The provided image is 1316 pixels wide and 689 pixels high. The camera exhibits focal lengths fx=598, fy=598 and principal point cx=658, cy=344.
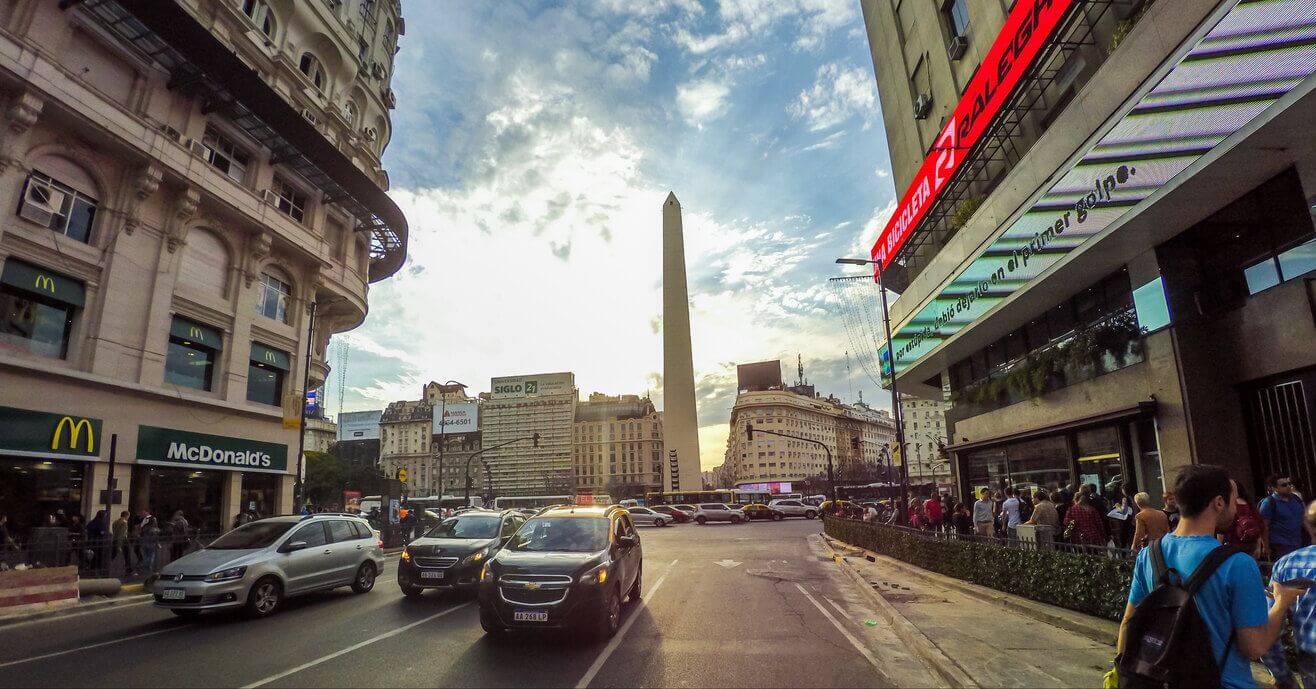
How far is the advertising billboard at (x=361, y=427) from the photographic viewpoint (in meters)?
96.6

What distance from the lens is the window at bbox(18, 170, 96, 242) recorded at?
620 inches

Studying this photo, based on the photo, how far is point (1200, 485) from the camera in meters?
2.86

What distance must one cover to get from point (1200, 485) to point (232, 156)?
92.6 ft

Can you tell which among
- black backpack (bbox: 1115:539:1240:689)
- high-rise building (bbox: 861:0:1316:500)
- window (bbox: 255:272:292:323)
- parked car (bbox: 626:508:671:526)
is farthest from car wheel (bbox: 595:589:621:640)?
parked car (bbox: 626:508:671:526)

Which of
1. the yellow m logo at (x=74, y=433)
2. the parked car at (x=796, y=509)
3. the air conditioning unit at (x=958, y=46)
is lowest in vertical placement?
the parked car at (x=796, y=509)

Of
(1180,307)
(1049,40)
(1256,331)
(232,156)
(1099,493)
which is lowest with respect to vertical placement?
(1099,493)

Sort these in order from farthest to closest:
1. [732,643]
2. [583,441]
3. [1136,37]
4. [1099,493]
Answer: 1. [583,441]
2. [1099,493]
3. [1136,37]
4. [732,643]

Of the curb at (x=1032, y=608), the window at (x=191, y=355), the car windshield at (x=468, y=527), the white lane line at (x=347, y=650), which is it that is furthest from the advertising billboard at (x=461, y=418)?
the white lane line at (x=347, y=650)

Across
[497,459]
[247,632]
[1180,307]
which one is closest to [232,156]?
[247,632]

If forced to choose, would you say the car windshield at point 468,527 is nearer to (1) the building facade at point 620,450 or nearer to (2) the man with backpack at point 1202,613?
(2) the man with backpack at point 1202,613

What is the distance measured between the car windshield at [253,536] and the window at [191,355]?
12.0m

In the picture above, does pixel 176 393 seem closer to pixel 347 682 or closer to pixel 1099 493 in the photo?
pixel 347 682

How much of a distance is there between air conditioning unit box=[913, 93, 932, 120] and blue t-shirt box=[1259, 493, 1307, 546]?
62.8ft

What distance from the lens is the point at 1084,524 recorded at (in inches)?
403
